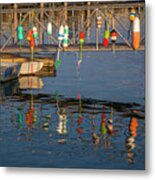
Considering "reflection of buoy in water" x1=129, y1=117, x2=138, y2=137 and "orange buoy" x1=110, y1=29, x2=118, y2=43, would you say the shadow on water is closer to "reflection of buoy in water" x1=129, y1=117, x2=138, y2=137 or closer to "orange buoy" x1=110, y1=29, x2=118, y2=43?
"reflection of buoy in water" x1=129, y1=117, x2=138, y2=137

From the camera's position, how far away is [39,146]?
488 centimetres

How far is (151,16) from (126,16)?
24cm

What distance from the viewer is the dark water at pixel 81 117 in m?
4.77

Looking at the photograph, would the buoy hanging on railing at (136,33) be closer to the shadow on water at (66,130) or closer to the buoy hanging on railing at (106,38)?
the buoy hanging on railing at (106,38)

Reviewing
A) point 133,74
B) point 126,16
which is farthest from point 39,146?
point 126,16

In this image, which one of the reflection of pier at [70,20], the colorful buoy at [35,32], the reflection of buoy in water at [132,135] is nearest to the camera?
the reflection of buoy in water at [132,135]

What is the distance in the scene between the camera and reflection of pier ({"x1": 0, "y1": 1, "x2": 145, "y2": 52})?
4852mm

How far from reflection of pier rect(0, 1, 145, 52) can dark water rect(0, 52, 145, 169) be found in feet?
0.48

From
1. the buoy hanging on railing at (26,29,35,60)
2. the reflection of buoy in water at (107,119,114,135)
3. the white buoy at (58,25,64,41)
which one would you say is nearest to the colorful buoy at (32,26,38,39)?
the buoy hanging on railing at (26,29,35,60)

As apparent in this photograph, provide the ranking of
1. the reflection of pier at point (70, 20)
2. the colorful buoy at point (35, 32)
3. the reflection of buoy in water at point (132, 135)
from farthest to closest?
1. the colorful buoy at point (35, 32)
2. the reflection of pier at point (70, 20)
3. the reflection of buoy in water at point (132, 135)

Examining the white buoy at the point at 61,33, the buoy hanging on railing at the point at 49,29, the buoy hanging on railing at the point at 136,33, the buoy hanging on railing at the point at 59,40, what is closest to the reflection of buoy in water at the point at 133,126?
the buoy hanging on railing at the point at 136,33

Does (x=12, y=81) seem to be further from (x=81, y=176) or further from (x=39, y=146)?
(x=81, y=176)

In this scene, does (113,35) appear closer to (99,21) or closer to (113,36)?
(113,36)

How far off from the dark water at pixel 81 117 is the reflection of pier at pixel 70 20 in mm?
147
